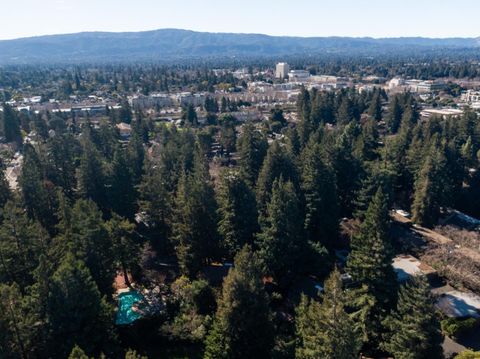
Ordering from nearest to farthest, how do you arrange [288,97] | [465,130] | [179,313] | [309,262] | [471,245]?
[179,313] < [309,262] < [471,245] < [465,130] < [288,97]

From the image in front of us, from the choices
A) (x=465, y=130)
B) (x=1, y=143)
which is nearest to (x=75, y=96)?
(x=1, y=143)

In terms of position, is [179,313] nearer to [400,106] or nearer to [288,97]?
[400,106]

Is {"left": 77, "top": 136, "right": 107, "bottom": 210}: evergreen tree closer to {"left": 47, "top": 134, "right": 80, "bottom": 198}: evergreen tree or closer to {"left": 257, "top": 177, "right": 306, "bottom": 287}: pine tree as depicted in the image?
{"left": 47, "top": 134, "right": 80, "bottom": 198}: evergreen tree

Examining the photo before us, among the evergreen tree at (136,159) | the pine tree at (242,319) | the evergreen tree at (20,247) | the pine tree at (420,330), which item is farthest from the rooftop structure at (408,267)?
the evergreen tree at (136,159)

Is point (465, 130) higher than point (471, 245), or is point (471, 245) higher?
point (465, 130)

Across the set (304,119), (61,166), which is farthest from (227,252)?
(304,119)

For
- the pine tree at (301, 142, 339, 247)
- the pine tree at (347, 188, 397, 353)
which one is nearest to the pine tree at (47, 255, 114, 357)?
the pine tree at (347, 188, 397, 353)
